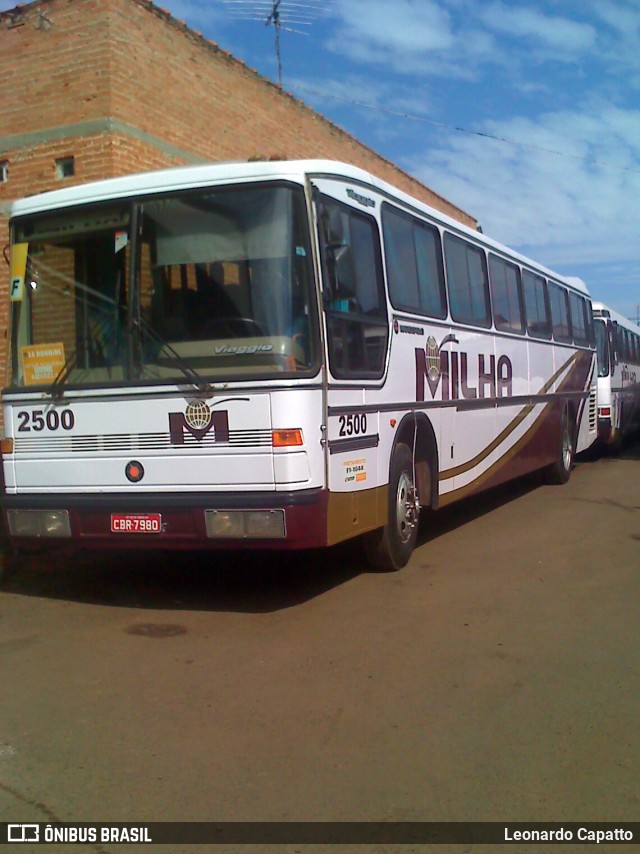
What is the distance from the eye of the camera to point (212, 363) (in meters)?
6.42

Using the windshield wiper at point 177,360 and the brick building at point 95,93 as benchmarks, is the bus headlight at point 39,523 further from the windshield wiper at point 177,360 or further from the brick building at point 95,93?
the brick building at point 95,93

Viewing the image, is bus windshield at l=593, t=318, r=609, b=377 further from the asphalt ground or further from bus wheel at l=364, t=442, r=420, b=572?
bus wheel at l=364, t=442, r=420, b=572

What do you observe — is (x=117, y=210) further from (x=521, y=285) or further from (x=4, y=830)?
(x=521, y=285)

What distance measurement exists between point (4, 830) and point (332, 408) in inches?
145

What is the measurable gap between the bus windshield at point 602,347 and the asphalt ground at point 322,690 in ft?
33.6

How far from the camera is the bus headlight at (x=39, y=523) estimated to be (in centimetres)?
687

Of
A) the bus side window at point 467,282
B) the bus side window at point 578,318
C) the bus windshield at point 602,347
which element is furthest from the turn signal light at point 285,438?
the bus windshield at point 602,347

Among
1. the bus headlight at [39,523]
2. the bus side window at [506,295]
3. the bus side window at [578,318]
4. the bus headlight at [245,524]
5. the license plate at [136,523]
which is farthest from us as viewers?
the bus side window at [578,318]

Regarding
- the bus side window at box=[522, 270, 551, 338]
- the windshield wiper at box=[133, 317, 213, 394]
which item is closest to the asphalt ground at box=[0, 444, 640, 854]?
the windshield wiper at box=[133, 317, 213, 394]

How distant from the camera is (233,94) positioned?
13805 millimetres

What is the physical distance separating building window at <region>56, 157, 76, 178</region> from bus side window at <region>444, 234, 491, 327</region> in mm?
5026

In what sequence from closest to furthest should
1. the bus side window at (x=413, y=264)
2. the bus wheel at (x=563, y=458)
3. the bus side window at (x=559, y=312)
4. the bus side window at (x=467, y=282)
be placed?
the bus side window at (x=413, y=264)
the bus side window at (x=467, y=282)
the bus side window at (x=559, y=312)
the bus wheel at (x=563, y=458)

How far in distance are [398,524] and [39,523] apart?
3000 millimetres

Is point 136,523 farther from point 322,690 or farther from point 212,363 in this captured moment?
point 322,690
